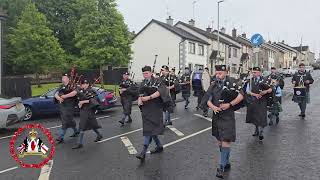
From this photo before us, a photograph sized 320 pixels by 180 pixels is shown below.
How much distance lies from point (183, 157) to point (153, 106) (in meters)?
1.22

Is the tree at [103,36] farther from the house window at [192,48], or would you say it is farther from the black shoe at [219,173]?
the black shoe at [219,173]

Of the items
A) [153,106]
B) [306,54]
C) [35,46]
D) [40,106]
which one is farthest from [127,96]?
[306,54]

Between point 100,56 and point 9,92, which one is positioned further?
point 100,56

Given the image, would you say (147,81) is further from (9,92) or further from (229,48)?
(229,48)

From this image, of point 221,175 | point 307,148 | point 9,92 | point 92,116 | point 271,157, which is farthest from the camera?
point 9,92

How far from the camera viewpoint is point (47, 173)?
843cm

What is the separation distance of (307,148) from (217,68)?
3.61 meters

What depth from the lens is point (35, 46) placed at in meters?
42.9

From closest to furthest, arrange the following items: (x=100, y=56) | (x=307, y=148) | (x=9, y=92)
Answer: (x=307, y=148) < (x=9, y=92) < (x=100, y=56)

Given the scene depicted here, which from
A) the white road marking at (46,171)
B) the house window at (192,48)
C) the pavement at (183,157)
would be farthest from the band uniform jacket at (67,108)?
the house window at (192,48)

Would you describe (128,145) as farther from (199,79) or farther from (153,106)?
(199,79)

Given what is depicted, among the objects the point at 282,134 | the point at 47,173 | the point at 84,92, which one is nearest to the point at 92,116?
the point at 84,92

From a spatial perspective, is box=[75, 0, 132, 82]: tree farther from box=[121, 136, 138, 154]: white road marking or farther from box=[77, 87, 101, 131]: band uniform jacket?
box=[77, 87, 101, 131]: band uniform jacket

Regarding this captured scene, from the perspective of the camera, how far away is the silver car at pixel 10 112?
13.8 meters
